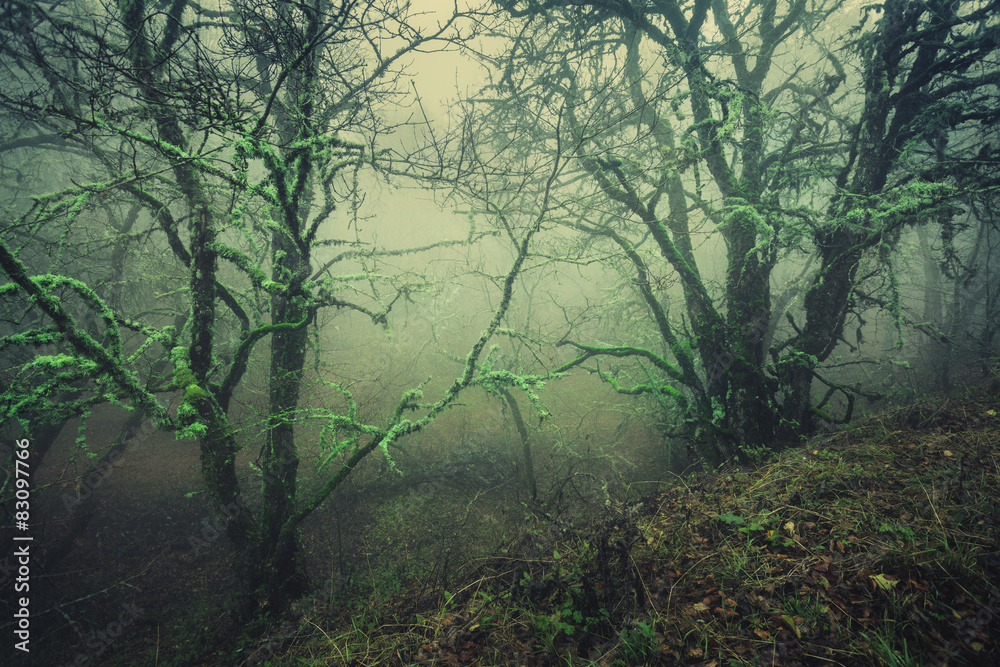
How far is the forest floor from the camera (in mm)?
2133

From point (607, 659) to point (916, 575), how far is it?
2.08 m

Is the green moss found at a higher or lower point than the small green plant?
higher

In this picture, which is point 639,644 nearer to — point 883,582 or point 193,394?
point 883,582

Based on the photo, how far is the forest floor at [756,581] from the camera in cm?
213

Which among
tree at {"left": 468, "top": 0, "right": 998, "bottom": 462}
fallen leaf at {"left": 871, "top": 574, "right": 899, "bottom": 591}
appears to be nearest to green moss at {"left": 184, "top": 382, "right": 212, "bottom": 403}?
tree at {"left": 468, "top": 0, "right": 998, "bottom": 462}

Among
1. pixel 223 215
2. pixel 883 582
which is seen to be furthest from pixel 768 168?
pixel 223 215

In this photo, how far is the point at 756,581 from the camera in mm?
2605

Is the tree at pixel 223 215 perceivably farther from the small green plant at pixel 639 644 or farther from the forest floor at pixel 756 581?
the small green plant at pixel 639 644

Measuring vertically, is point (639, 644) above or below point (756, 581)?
below

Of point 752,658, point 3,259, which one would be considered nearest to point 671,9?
point 752,658

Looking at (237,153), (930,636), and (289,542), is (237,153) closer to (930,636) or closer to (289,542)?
(289,542)

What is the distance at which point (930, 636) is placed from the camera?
1963 millimetres

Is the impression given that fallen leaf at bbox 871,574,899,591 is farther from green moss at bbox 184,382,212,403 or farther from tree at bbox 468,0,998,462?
green moss at bbox 184,382,212,403

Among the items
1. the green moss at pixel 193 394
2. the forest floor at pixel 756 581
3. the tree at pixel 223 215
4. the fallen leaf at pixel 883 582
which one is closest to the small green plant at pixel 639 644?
the forest floor at pixel 756 581
